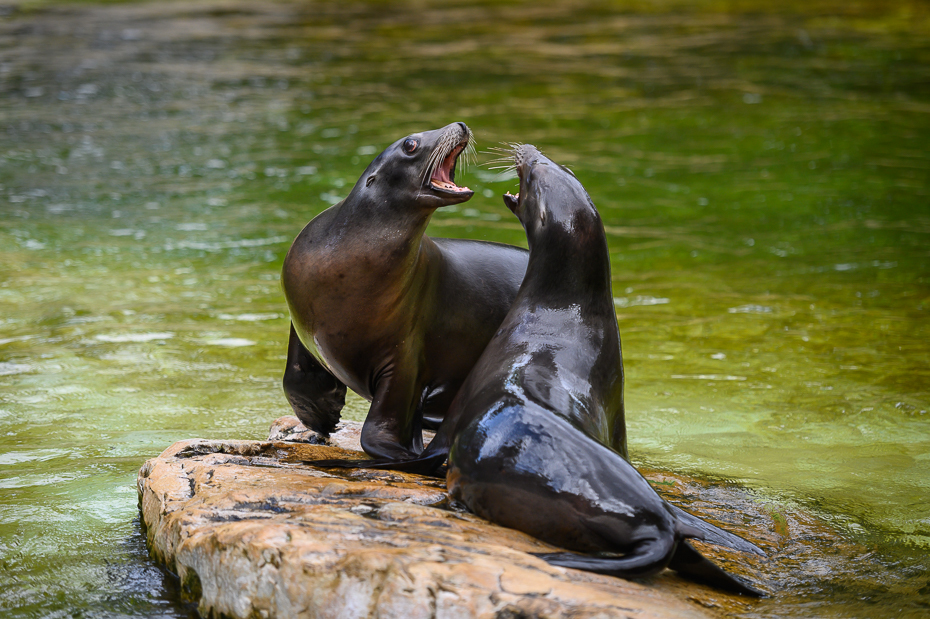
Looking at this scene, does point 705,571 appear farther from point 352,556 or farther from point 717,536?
point 352,556

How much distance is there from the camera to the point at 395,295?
4484 mm

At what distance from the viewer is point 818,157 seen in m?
14.3

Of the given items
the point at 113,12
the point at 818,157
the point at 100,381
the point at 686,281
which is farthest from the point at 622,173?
the point at 113,12

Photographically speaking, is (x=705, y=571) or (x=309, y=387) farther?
(x=309, y=387)

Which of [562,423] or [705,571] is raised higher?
[562,423]

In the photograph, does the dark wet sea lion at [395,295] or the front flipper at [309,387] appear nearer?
the dark wet sea lion at [395,295]

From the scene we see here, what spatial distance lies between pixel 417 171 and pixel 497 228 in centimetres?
653

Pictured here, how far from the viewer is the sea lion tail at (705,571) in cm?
333

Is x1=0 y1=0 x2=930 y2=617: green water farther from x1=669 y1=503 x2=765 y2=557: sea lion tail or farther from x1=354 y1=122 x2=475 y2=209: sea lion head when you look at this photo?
x1=354 y1=122 x2=475 y2=209: sea lion head

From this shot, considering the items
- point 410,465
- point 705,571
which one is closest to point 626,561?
point 705,571

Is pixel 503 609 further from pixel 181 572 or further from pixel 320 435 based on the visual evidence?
pixel 320 435

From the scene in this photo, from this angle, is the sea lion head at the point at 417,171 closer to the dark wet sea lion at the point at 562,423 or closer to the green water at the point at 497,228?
the dark wet sea lion at the point at 562,423

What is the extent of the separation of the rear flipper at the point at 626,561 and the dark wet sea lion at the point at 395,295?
130 centimetres

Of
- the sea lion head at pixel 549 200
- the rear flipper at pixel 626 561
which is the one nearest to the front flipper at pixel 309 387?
the sea lion head at pixel 549 200
